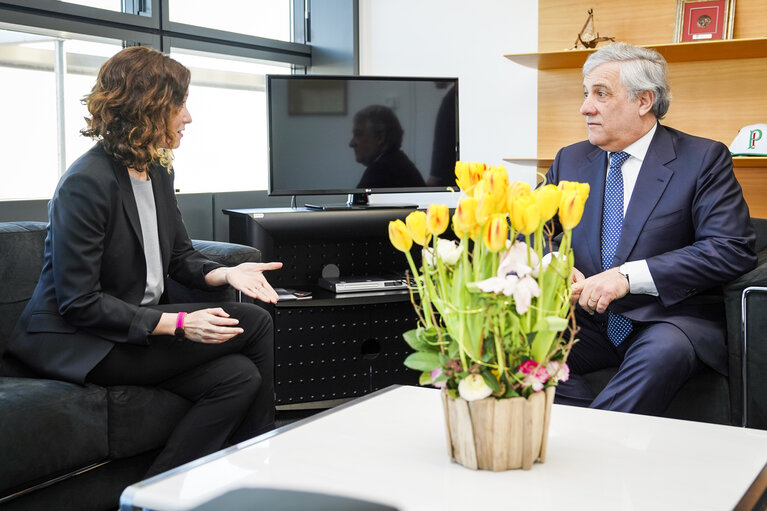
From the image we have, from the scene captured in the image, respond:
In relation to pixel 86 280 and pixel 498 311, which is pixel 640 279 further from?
pixel 86 280

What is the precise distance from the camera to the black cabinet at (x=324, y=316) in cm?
299

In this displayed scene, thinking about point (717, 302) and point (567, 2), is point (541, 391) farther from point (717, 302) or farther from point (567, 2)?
point (567, 2)

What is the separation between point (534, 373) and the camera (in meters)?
1.23

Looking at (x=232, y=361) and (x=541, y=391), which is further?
(x=232, y=361)

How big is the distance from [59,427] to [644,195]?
1.64 metres

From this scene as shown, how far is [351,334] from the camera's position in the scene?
3.10m

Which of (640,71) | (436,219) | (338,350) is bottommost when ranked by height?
(338,350)

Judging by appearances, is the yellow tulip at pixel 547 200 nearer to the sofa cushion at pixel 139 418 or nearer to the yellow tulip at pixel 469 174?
the yellow tulip at pixel 469 174

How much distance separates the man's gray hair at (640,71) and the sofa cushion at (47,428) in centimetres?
169

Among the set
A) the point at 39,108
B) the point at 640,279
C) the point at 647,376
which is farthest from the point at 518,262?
the point at 39,108

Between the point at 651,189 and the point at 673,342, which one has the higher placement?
the point at 651,189

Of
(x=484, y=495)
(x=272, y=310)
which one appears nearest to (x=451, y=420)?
(x=484, y=495)

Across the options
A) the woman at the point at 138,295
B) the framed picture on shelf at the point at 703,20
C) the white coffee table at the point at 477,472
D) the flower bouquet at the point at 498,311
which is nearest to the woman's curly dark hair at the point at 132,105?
the woman at the point at 138,295

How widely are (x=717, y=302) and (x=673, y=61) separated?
1.49 metres
